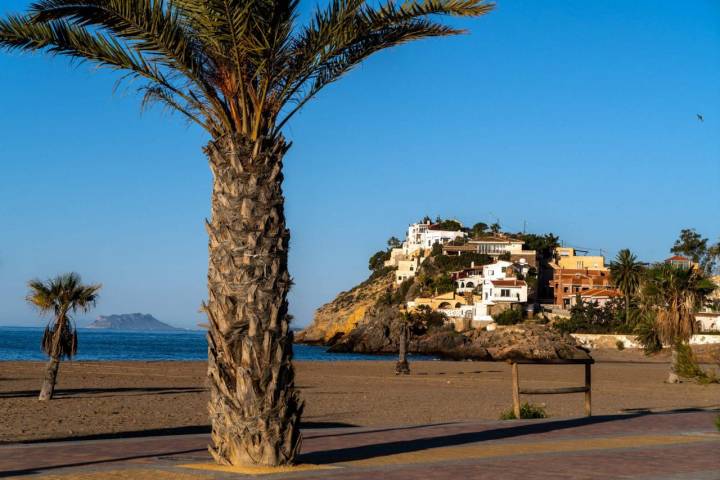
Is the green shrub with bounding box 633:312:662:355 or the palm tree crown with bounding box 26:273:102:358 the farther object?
the green shrub with bounding box 633:312:662:355

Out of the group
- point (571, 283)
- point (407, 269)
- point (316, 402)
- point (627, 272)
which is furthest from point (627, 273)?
point (316, 402)

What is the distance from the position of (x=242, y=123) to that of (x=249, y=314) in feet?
7.49

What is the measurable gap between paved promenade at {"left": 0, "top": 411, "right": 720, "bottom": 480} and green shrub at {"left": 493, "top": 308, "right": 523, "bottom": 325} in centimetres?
8550

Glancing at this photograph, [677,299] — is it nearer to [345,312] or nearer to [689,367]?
[689,367]

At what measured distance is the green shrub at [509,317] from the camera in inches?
3976

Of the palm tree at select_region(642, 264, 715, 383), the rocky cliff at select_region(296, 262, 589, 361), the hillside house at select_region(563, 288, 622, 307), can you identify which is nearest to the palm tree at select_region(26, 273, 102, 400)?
the palm tree at select_region(642, 264, 715, 383)

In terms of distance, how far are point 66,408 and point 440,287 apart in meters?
104

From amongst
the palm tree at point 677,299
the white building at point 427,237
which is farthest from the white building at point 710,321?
the white building at point 427,237

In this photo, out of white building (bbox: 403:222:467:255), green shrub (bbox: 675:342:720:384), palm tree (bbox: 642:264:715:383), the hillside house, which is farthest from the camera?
white building (bbox: 403:222:467:255)

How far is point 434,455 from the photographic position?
11805 mm

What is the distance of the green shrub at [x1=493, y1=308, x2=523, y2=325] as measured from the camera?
10100 centimetres

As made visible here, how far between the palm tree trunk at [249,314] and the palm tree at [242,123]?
13mm

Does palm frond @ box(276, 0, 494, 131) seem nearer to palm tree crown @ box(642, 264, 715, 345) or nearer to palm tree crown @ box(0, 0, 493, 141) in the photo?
palm tree crown @ box(0, 0, 493, 141)

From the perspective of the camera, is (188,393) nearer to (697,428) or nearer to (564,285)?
(697,428)
